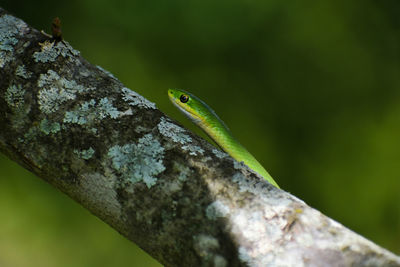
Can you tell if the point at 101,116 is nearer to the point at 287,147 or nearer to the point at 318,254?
the point at 318,254

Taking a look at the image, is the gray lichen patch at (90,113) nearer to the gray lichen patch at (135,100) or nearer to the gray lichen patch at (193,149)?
the gray lichen patch at (135,100)

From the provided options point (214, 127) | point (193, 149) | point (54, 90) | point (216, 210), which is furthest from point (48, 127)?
point (214, 127)

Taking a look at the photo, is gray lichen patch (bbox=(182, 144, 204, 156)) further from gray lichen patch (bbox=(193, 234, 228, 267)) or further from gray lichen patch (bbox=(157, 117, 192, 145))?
gray lichen patch (bbox=(193, 234, 228, 267))

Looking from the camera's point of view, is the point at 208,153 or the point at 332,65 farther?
the point at 332,65

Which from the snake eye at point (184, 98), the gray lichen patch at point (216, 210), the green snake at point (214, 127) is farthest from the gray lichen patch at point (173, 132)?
the snake eye at point (184, 98)

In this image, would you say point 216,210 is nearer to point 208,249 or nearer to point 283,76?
point 208,249

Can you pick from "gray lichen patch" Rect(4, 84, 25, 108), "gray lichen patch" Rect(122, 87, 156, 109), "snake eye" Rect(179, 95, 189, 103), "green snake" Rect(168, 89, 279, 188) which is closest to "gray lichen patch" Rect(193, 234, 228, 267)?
"gray lichen patch" Rect(122, 87, 156, 109)

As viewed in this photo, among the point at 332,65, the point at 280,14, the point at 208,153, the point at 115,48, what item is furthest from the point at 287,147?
the point at 208,153
